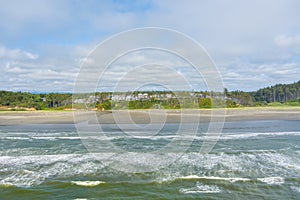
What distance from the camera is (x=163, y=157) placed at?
15.4m

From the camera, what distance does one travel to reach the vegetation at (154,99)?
48.8 metres

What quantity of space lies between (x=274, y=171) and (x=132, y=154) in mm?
8003

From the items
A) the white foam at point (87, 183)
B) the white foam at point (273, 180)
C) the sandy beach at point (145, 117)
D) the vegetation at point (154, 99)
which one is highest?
the vegetation at point (154, 99)

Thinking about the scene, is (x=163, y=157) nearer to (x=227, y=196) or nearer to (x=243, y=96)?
(x=227, y=196)

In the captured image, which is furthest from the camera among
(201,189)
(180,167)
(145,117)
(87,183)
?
(145,117)

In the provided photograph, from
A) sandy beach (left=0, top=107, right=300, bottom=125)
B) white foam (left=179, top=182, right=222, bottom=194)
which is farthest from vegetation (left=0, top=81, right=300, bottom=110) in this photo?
white foam (left=179, top=182, right=222, bottom=194)

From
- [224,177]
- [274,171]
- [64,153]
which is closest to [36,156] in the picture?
[64,153]

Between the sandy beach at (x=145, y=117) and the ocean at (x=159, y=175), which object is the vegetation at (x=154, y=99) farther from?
the ocean at (x=159, y=175)

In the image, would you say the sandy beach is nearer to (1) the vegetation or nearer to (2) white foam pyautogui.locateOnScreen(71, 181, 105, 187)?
(1) the vegetation

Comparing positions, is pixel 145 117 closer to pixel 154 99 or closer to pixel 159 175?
pixel 154 99

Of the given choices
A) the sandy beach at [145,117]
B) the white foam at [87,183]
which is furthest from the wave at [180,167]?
the sandy beach at [145,117]

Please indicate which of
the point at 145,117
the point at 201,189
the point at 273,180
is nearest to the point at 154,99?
the point at 145,117

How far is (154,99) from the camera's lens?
72.9 m

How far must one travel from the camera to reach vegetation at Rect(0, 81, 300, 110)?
4875 cm
